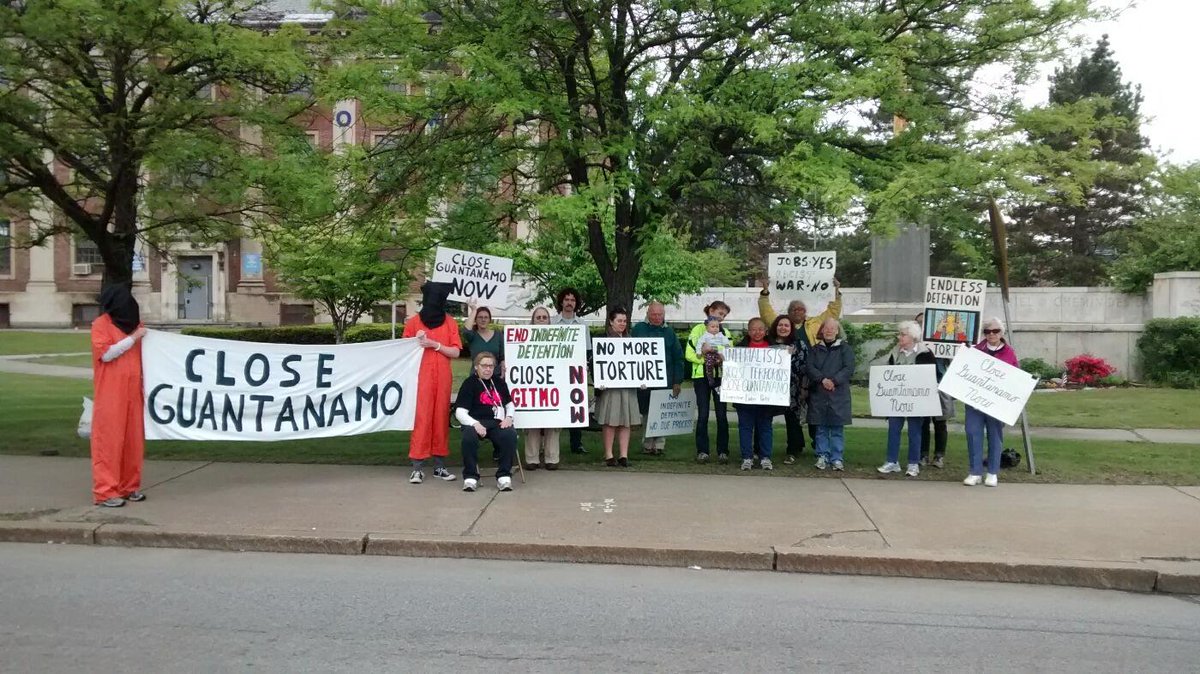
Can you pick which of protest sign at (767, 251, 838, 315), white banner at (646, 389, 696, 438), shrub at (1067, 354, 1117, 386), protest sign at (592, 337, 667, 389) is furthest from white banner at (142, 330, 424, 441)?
shrub at (1067, 354, 1117, 386)

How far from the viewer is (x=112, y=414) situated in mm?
7996

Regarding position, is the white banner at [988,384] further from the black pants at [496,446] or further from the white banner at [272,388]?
the white banner at [272,388]

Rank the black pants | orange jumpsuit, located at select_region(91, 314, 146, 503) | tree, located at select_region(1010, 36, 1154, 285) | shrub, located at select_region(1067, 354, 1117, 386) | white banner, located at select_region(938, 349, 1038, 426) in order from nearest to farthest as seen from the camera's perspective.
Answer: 1. orange jumpsuit, located at select_region(91, 314, 146, 503)
2. the black pants
3. white banner, located at select_region(938, 349, 1038, 426)
4. shrub, located at select_region(1067, 354, 1117, 386)
5. tree, located at select_region(1010, 36, 1154, 285)

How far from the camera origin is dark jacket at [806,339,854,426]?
9.73m

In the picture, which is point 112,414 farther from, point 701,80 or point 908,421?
point 908,421

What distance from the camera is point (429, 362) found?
30.3 ft

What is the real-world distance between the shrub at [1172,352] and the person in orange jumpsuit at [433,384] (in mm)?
16514

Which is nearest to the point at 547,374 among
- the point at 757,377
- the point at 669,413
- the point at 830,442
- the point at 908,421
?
the point at 669,413

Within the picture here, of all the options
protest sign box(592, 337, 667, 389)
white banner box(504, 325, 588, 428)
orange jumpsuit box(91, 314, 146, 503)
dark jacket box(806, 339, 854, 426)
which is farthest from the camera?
protest sign box(592, 337, 667, 389)

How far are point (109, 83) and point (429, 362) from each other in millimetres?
6211

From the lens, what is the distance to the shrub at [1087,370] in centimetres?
1978

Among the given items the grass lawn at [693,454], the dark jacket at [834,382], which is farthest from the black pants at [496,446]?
the dark jacket at [834,382]

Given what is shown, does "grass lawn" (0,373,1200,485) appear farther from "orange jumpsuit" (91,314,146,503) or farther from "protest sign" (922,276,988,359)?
"orange jumpsuit" (91,314,146,503)

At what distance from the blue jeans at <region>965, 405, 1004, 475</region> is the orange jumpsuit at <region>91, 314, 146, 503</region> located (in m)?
8.10
